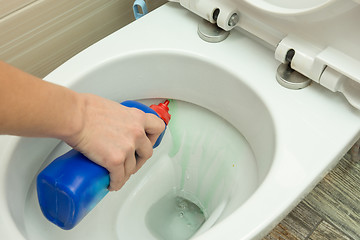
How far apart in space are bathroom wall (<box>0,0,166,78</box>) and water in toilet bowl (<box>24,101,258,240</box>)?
0.21 m

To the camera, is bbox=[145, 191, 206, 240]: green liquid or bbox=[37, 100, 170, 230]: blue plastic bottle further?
bbox=[145, 191, 206, 240]: green liquid

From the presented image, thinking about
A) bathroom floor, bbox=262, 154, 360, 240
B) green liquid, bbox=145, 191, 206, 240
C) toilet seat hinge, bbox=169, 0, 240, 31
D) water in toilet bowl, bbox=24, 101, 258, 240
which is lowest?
bathroom floor, bbox=262, 154, 360, 240

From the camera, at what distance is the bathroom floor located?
91 cm

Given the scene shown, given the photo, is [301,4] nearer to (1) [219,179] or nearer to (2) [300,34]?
(2) [300,34]

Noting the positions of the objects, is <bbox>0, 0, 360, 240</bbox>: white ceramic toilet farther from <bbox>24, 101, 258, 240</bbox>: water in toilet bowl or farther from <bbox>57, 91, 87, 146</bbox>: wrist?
<bbox>57, 91, 87, 146</bbox>: wrist

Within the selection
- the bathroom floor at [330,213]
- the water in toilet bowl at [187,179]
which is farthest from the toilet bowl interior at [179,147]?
the bathroom floor at [330,213]

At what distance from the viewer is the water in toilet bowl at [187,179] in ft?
2.24

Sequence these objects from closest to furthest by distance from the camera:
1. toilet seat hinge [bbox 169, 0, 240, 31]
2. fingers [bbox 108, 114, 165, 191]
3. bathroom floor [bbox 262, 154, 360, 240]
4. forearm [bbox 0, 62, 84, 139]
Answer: forearm [bbox 0, 62, 84, 139] < fingers [bbox 108, 114, 165, 191] < toilet seat hinge [bbox 169, 0, 240, 31] < bathroom floor [bbox 262, 154, 360, 240]

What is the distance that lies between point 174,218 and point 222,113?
0.25 m

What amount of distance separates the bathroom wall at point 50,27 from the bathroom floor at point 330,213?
56 cm

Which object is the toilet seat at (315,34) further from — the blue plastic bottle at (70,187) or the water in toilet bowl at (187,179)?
the blue plastic bottle at (70,187)

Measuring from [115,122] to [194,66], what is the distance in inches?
8.8

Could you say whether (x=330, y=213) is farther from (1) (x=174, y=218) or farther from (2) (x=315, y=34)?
(2) (x=315, y=34)

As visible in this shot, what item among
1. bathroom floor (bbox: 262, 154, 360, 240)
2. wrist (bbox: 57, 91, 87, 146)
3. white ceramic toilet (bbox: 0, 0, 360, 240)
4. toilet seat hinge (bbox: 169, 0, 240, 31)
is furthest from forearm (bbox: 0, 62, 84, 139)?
bathroom floor (bbox: 262, 154, 360, 240)
